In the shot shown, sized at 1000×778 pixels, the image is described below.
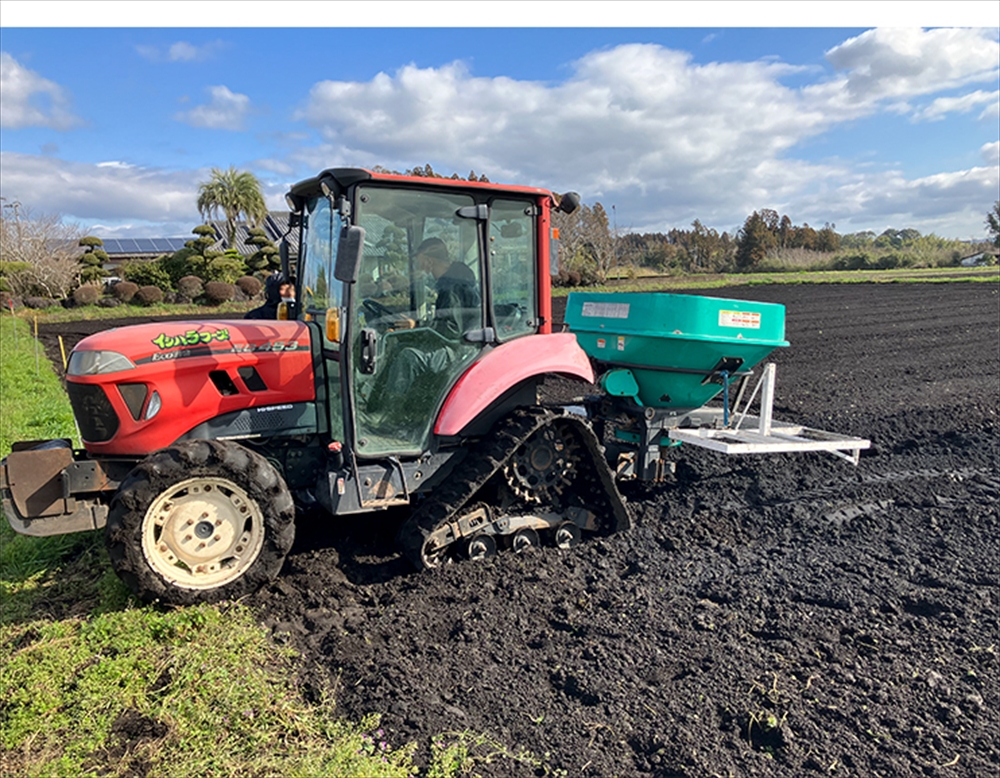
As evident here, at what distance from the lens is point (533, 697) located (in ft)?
10.4

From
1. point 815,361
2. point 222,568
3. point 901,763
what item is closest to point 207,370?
point 222,568

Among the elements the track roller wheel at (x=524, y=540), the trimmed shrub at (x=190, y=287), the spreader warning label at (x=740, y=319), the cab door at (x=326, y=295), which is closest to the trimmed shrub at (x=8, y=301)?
the trimmed shrub at (x=190, y=287)

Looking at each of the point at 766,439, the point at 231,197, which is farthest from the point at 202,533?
the point at 231,197

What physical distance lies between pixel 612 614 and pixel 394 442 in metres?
1.54

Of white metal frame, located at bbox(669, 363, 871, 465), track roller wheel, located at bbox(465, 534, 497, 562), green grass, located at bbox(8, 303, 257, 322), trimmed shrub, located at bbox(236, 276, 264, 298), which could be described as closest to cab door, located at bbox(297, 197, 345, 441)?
track roller wheel, located at bbox(465, 534, 497, 562)

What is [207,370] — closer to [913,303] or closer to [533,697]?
[533,697]

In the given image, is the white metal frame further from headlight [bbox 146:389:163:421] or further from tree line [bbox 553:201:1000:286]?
tree line [bbox 553:201:1000:286]

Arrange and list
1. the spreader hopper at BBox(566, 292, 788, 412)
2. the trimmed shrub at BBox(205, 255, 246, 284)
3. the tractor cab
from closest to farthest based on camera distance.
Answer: the tractor cab < the spreader hopper at BBox(566, 292, 788, 412) < the trimmed shrub at BBox(205, 255, 246, 284)

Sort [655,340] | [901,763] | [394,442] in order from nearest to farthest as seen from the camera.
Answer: [901,763], [394,442], [655,340]

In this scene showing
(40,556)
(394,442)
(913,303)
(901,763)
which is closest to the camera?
(901,763)

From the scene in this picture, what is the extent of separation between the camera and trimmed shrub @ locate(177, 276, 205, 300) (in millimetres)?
24406

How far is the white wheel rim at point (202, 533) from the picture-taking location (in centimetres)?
371

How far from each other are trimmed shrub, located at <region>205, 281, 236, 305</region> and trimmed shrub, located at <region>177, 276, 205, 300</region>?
0.43m

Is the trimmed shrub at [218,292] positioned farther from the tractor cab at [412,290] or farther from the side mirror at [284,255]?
the tractor cab at [412,290]
